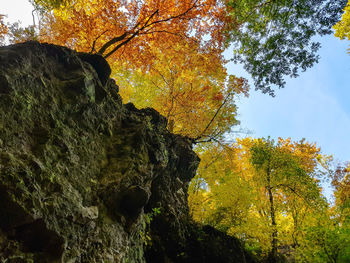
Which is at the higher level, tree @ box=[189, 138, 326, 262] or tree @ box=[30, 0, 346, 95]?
tree @ box=[30, 0, 346, 95]

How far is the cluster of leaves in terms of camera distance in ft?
32.0

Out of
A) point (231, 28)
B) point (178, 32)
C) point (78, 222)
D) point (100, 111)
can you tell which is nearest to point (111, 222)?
point (78, 222)

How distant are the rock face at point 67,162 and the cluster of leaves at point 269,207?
5.36m

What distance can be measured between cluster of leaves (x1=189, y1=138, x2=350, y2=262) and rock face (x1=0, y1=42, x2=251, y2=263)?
5360 mm

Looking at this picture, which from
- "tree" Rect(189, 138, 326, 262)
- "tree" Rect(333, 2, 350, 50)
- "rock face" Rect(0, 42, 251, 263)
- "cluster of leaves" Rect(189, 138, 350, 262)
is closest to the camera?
"rock face" Rect(0, 42, 251, 263)

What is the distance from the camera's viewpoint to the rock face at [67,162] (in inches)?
107

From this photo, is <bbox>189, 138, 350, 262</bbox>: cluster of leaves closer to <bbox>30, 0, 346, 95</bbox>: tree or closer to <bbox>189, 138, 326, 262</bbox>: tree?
<bbox>189, 138, 326, 262</bbox>: tree

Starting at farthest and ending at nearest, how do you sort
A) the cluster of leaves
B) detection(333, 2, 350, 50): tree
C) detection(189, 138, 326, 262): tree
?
detection(189, 138, 326, 262): tree → the cluster of leaves → detection(333, 2, 350, 50): tree

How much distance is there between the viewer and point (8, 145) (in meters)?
2.92

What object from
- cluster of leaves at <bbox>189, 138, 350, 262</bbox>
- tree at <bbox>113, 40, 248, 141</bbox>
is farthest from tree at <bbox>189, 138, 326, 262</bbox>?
tree at <bbox>113, 40, 248, 141</bbox>

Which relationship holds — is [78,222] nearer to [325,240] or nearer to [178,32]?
[178,32]

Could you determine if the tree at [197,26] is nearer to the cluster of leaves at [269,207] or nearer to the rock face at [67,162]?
the rock face at [67,162]

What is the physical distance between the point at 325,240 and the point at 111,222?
10913mm

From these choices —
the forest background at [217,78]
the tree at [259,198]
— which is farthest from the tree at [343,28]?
the tree at [259,198]
